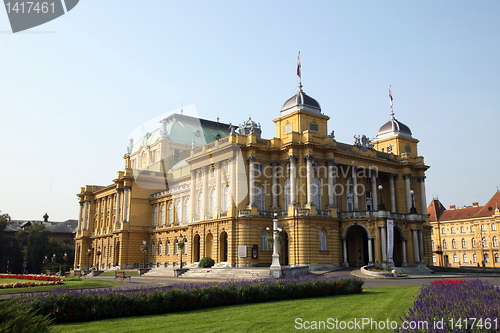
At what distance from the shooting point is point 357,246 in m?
54.2

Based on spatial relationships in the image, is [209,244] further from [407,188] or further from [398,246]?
[407,188]

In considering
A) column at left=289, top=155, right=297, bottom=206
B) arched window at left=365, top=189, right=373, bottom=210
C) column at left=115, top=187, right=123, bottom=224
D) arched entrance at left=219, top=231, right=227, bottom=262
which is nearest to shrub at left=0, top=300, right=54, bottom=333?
column at left=289, top=155, right=297, bottom=206

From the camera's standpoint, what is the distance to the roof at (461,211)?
93.4m

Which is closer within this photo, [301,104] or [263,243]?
[263,243]

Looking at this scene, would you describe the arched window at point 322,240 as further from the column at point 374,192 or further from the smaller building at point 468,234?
the smaller building at point 468,234

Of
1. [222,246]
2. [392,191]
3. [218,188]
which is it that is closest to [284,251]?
[222,246]

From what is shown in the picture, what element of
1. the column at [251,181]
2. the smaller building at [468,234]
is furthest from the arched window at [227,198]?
the smaller building at [468,234]

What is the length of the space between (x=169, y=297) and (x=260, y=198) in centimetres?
3641

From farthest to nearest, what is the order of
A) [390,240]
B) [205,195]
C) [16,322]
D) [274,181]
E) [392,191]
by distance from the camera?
[392,191] < [205,195] < [274,181] < [390,240] < [16,322]

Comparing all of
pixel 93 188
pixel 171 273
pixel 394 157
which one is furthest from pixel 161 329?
pixel 93 188

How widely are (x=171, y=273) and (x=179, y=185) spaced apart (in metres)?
19.9

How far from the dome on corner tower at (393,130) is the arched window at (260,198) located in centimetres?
2454

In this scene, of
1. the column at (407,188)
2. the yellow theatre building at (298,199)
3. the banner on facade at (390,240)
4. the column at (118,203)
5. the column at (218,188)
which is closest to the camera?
the banner on facade at (390,240)

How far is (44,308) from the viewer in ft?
46.9
